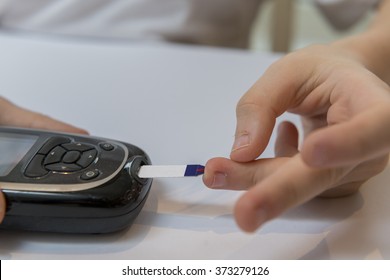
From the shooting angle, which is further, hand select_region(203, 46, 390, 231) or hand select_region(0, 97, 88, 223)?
hand select_region(0, 97, 88, 223)

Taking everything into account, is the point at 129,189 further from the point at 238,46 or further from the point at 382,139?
the point at 238,46

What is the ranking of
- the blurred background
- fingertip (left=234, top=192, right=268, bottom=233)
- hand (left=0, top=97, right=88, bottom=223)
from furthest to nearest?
the blurred background → hand (left=0, top=97, right=88, bottom=223) → fingertip (left=234, top=192, right=268, bottom=233)

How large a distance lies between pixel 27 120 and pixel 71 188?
4.4 inches

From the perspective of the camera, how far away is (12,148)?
0.31 meters

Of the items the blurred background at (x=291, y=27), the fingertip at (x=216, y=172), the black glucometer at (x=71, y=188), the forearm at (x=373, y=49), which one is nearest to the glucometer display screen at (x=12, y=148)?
the black glucometer at (x=71, y=188)

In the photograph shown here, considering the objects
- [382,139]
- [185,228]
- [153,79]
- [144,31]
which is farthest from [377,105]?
[144,31]

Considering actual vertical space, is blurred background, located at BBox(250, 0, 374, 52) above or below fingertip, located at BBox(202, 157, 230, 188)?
below

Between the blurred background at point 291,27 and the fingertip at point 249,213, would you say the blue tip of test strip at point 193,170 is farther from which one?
the blurred background at point 291,27

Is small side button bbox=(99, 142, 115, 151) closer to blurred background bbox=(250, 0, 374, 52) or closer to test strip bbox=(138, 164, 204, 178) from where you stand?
test strip bbox=(138, 164, 204, 178)

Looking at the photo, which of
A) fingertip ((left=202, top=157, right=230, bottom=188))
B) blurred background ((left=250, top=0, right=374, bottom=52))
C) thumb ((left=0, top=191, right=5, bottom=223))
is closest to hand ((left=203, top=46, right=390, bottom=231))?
fingertip ((left=202, top=157, right=230, bottom=188))

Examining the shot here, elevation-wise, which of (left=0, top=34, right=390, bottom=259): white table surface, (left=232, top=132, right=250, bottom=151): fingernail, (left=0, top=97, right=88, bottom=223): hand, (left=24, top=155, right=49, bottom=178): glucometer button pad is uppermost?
(left=232, top=132, right=250, bottom=151): fingernail

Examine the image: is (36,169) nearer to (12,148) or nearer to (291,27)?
(12,148)

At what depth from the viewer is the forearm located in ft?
1.23

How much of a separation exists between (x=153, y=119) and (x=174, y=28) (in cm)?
22
